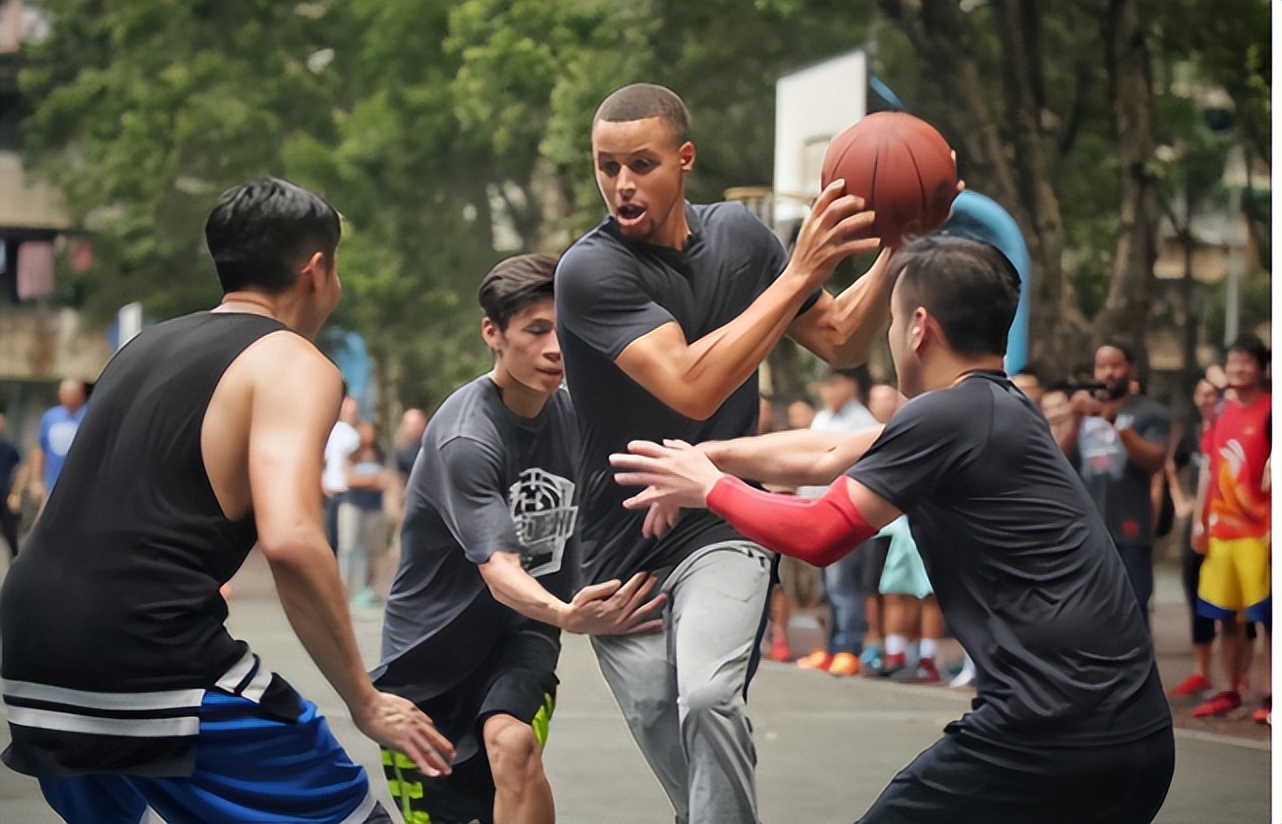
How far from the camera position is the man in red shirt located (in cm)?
929

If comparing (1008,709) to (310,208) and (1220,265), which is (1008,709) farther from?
(1220,265)

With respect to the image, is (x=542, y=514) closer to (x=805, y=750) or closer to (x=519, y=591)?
(x=519, y=591)

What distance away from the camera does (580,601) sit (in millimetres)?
4848

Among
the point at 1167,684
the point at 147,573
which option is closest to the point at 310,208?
the point at 147,573

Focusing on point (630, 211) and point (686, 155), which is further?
point (686, 155)

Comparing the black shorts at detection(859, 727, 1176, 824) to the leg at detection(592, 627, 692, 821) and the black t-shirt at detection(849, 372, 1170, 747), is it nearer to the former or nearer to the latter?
the black t-shirt at detection(849, 372, 1170, 747)

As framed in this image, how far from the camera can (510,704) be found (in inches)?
204

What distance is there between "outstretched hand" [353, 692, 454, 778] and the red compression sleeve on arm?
2.48 ft

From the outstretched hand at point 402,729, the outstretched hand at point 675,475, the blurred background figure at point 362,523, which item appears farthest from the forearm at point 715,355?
the blurred background figure at point 362,523

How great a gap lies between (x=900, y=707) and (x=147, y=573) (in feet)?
22.6

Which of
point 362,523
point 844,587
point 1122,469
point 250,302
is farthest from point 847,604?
point 250,302

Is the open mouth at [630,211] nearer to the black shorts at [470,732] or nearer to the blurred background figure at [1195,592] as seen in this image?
the black shorts at [470,732]

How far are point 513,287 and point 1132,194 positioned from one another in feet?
50.7

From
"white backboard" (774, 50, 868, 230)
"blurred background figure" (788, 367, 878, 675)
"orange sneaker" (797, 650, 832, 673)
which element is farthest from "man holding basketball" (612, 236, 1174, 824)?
"white backboard" (774, 50, 868, 230)
